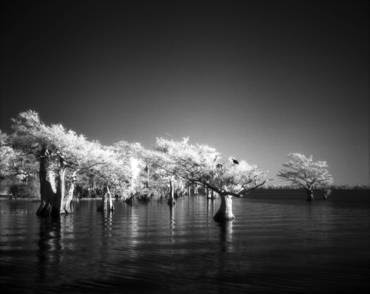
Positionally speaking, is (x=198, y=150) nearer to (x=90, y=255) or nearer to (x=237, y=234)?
(x=237, y=234)

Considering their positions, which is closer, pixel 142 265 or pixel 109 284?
pixel 109 284

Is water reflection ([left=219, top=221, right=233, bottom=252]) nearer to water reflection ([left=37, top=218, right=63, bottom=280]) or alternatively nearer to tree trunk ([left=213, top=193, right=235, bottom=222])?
tree trunk ([left=213, top=193, right=235, bottom=222])

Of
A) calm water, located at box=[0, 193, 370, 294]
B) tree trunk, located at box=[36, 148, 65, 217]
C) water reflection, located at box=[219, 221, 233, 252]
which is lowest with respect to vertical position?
water reflection, located at box=[219, 221, 233, 252]

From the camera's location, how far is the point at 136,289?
49.1 feet

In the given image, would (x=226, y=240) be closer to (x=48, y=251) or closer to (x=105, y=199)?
(x=48, y=251)

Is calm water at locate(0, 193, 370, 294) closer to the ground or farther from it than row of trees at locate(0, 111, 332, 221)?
closer to the ground

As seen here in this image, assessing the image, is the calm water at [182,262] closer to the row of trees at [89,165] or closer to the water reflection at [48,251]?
the water reflection at [48,251]

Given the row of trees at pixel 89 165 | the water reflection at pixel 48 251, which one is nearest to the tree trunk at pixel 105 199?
the row of trees at pixel 89 165

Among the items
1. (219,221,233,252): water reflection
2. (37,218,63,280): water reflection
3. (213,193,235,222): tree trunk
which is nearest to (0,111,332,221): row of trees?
(213,193,235,222): tree trunk

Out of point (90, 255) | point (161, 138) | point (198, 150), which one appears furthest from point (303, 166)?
point (90, 255)

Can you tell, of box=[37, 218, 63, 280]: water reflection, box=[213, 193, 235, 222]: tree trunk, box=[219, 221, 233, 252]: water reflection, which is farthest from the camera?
box=[213, 193, 235, 222]: tree trunk

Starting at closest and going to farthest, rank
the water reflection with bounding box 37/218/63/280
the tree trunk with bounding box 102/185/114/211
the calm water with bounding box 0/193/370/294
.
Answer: the calm water with bounding box 0/193/370/294, the water reflection with bounding box 37/218/63/280, the tree trunk with bounding box 102/185/114/211

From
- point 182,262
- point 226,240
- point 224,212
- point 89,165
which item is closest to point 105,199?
point 89,165

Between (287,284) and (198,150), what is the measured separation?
1377 inches
